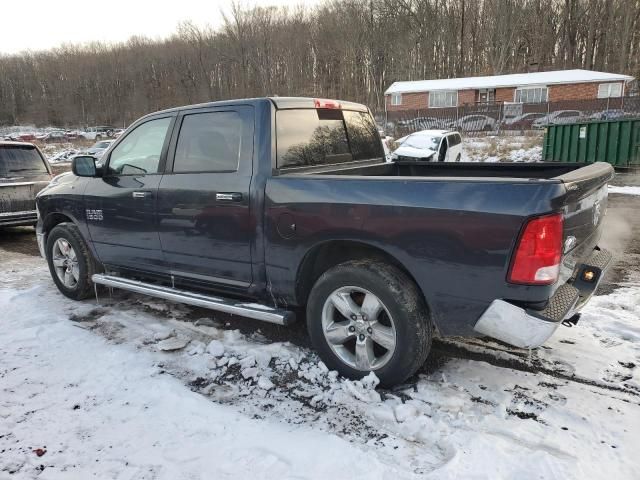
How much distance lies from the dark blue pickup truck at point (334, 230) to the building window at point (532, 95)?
3844 centimetres

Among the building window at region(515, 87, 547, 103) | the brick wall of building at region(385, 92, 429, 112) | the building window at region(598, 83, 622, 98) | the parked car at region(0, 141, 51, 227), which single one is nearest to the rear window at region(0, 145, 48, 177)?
the parked car at region(0, 141, 51, 227)

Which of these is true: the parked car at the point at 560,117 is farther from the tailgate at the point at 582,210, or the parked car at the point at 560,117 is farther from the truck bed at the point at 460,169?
the tailgate at the point at 582,210

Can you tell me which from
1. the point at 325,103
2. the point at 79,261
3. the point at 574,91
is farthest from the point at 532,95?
the point at 79,261

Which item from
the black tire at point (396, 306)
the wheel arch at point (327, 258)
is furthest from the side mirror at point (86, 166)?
the black tire at point (396, 306)

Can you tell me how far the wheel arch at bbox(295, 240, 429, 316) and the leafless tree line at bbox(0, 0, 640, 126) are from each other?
51.8 metres

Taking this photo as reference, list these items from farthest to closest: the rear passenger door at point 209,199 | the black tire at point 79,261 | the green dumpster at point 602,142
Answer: the green dumpster at point 602,142
the black tire at point 79,261
the rear passenger door at point 209,199

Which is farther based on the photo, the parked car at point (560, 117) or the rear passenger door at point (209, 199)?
the parked car at point (560, 117)

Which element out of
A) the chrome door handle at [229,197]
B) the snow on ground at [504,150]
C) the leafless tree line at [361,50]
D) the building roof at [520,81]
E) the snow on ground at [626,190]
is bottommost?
the snow on ground at [626,190]

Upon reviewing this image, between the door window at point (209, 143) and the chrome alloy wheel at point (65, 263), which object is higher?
the door window at point (209, 143)

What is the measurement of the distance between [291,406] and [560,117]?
33.7m

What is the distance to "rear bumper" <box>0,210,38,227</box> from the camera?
8.20m

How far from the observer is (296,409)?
9.94 ft

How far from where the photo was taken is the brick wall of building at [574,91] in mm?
36188

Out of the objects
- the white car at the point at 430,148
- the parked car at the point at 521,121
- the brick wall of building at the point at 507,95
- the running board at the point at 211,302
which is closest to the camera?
the running board at the point at 211,302
